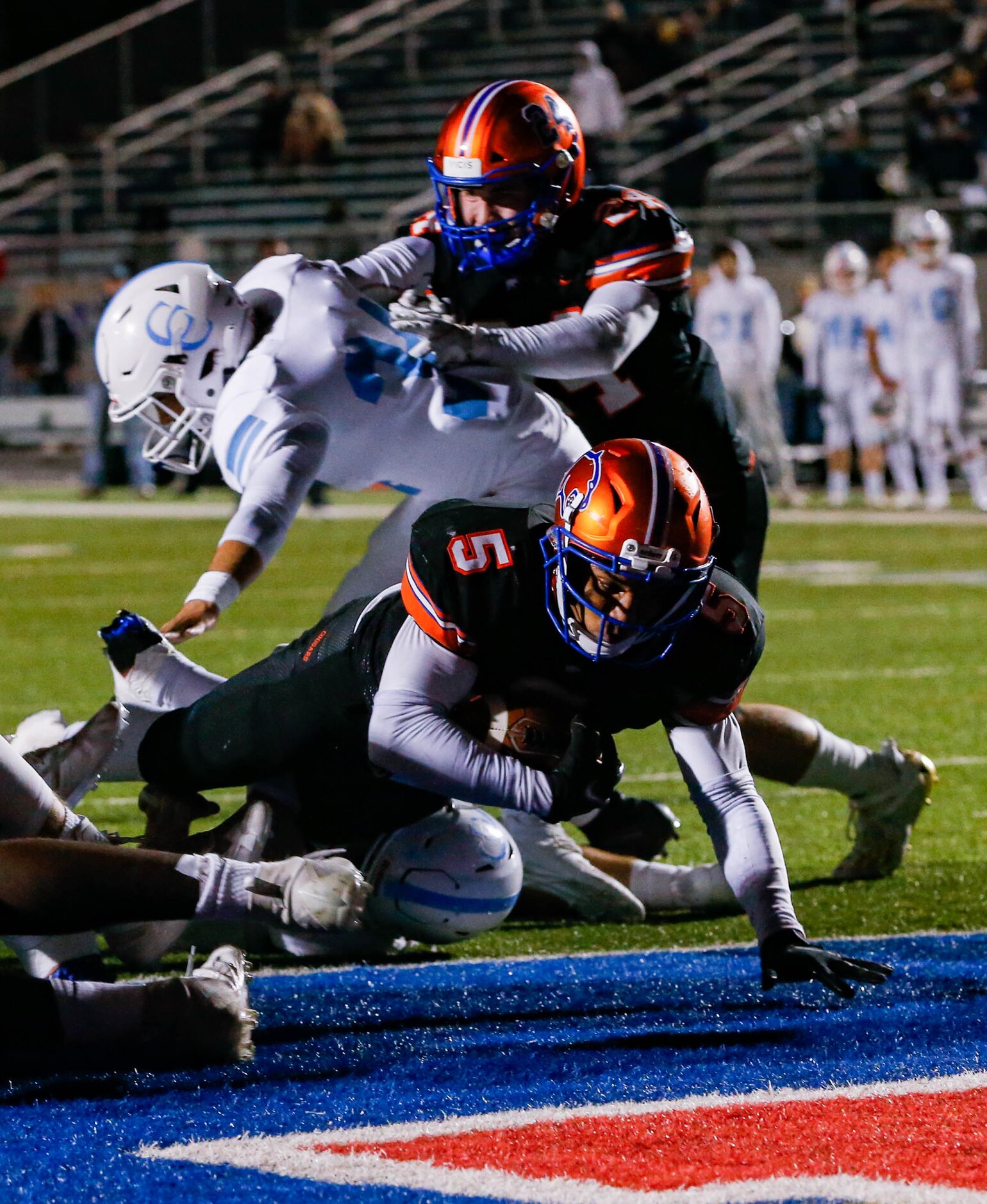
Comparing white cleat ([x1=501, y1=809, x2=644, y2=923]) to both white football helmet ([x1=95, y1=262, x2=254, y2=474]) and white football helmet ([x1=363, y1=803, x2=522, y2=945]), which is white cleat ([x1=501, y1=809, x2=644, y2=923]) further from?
white football helmet ([x1=95, y1=262, x2=254, y2=474])

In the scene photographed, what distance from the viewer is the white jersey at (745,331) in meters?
16.9

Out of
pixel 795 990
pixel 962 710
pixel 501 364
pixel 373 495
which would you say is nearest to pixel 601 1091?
pixel 795 990

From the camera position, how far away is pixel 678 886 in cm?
460

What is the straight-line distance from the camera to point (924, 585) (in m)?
10.8

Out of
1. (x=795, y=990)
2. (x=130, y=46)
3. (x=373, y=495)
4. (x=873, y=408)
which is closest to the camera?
(x=795, y=990)

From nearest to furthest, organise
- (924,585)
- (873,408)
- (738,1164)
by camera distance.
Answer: (738,1164)
(924,585)
(873,408)

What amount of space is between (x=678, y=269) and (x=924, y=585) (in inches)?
247

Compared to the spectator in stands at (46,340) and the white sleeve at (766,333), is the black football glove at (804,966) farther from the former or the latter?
the spectator in stands at (46,340)

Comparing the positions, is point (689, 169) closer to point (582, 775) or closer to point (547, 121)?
point (547, 121)

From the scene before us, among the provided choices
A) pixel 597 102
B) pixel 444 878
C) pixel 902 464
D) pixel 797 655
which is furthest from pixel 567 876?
pixel 597 102

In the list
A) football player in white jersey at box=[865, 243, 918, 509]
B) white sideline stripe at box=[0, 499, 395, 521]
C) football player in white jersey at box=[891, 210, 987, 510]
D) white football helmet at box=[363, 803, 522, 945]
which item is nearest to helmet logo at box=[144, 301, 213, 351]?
white football helmet at box=[363, 803, 522, 945]

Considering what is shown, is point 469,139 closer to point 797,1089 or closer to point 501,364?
point 501,364

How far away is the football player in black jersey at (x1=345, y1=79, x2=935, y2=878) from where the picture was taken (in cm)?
471

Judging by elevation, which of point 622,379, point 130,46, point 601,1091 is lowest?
point 601,1091
